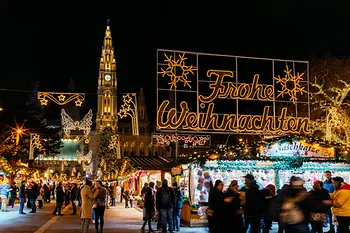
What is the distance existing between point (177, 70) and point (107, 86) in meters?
105

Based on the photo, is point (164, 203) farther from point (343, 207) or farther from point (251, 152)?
point (343, 207)

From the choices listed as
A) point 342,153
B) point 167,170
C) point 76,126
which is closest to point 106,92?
point 76,126

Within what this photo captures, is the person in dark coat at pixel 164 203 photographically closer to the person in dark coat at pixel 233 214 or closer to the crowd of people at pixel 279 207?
the crowd of people at pixel 279 207

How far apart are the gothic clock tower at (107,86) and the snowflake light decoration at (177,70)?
99.5 m

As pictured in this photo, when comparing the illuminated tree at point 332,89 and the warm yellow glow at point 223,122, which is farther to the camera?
the illuminated tree at point 332,89

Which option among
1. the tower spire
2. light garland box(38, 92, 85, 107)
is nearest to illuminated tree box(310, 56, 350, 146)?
light garland box(38, 92, 85, 107)

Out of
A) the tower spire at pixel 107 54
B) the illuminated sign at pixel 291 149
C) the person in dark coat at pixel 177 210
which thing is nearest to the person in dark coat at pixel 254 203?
the person in dark coat at pixel 177 210

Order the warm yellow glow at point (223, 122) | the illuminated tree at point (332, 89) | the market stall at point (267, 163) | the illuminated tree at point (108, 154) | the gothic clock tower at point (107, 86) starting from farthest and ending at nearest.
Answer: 1. the gothic clock tower at point (107, 86)
2. the illuminated tree at point (108, 154)
3. the illuminated tree at point (332, 89)
4. the warm yellow glow at point (223, 122)
5. the market stall at point (267, 163)

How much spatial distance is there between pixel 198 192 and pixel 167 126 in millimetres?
2939

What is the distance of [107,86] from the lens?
12462 cm

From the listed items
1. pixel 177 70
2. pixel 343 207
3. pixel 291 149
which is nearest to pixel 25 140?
pixel 177 70

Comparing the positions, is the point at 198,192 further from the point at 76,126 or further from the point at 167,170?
the point at 76,126

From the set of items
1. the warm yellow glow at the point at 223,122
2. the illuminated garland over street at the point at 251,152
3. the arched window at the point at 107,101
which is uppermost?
the arched window at the point at 107,101

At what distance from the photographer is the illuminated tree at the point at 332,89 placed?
3008 cm
